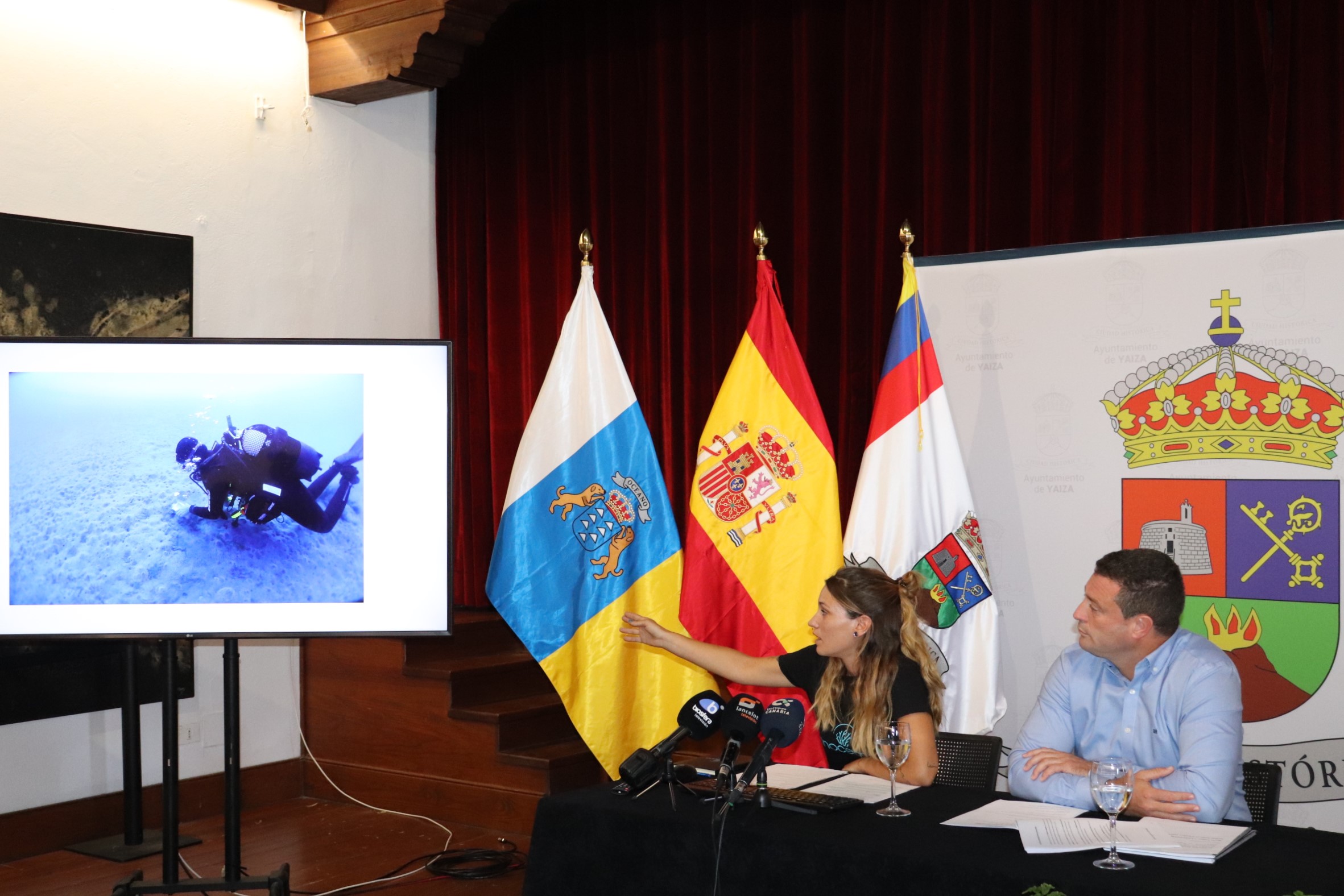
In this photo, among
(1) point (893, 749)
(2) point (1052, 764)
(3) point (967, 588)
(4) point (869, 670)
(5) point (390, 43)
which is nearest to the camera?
(1) point (893, 749)

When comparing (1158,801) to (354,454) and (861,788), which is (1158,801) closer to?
(861,788)

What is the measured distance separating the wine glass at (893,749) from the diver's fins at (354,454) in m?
1.58

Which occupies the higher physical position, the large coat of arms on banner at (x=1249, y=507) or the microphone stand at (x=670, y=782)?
the large coat of arms on banner at (x=1249, y=507)

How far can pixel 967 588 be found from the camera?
155 inches

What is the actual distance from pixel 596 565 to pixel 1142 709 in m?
2.18

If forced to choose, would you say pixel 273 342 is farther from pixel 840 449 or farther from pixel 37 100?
pixel 840 449

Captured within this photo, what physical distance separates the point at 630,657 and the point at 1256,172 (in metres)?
2.61

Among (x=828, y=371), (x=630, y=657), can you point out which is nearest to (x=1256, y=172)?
(x=828, y=371)

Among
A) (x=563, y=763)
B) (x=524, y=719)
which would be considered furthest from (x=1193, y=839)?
(x=524, y=719)

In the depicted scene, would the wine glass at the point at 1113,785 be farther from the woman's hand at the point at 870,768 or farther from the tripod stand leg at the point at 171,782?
the tripod stand leg at the point at 171,782

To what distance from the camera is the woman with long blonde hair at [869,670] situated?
3.05 m

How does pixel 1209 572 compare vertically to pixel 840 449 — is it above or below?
below

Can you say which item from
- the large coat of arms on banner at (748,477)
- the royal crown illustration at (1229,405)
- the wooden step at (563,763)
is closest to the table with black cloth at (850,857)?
the royal crown illustration at (1229,405)

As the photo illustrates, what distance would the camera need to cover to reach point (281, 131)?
5305 mm
